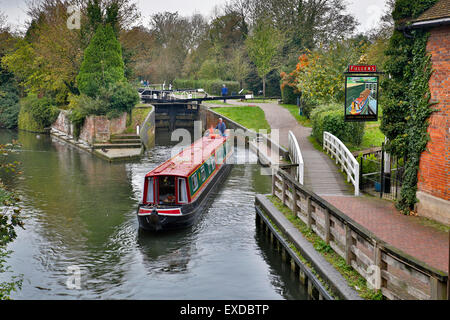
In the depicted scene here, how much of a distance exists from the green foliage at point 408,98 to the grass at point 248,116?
60.9 ft

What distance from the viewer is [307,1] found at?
5259 centimetres

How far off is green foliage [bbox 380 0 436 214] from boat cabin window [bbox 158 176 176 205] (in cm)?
662

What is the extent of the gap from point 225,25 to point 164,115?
21407 millimetres

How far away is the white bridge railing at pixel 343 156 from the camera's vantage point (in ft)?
51.5

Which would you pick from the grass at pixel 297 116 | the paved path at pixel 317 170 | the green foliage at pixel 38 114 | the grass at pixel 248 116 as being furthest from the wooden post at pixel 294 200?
the green foliage at pixel 38 114

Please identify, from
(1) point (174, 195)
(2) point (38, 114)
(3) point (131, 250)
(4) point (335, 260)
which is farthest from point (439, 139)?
(2) point (38, 114)

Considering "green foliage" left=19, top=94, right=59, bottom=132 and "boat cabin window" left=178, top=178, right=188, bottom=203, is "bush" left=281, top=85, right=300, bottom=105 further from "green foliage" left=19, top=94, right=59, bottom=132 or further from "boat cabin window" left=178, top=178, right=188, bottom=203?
"boat cabin window" left=178, top=178, right=188, bottom=203

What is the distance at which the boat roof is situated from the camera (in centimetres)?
1559

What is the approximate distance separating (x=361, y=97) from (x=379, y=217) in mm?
4143

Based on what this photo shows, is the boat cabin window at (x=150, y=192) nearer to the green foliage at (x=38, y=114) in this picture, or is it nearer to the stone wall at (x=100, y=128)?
the stone wall at (x=100, y=128)

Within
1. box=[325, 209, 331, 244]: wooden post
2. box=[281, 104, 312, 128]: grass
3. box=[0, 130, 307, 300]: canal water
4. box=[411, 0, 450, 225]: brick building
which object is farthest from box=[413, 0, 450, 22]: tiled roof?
box=[281, 104, 312, 128]: grass
